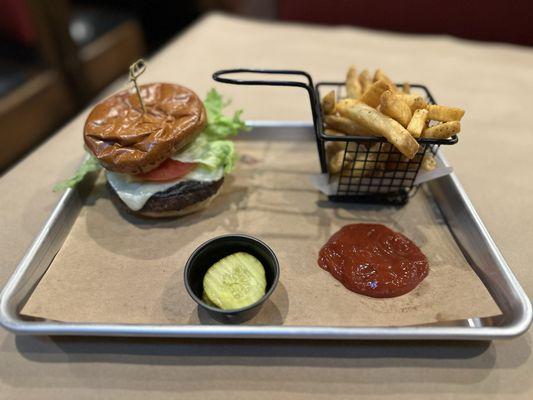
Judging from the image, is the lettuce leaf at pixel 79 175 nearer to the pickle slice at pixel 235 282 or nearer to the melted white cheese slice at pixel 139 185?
the melted white cheese slice at pixel 139 185

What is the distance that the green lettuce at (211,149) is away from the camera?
1771 mm

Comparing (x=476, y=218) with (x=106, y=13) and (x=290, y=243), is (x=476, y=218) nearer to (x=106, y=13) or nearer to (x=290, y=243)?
(x=290, y=243)

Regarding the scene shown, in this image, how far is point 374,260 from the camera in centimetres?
157

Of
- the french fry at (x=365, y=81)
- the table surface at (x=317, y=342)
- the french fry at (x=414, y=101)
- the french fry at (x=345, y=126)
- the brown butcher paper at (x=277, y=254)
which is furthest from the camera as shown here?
Answer: the french fry at (x=365, y=81)

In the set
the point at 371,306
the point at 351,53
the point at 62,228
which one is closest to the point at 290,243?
the point at 371,306

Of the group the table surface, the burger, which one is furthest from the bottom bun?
the table surface

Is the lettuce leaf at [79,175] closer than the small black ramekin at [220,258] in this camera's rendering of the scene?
No

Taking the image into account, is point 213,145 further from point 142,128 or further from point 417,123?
point 417,123

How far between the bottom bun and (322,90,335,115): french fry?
0.61 m

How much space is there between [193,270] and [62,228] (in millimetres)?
716

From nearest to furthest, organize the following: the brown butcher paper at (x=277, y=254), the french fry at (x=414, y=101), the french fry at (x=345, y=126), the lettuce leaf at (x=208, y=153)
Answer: the brown butcher paper at (x=277, y=254) → the french fry at (x=414, y=101) → the french fry at (x=345, y=126) → the lettuce leaf at (x=208, y=153)

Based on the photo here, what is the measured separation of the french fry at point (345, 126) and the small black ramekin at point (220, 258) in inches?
26.0

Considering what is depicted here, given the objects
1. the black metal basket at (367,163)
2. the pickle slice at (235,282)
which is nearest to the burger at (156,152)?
the black metal basket at (367,163)

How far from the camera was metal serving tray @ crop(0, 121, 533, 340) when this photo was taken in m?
1.27
